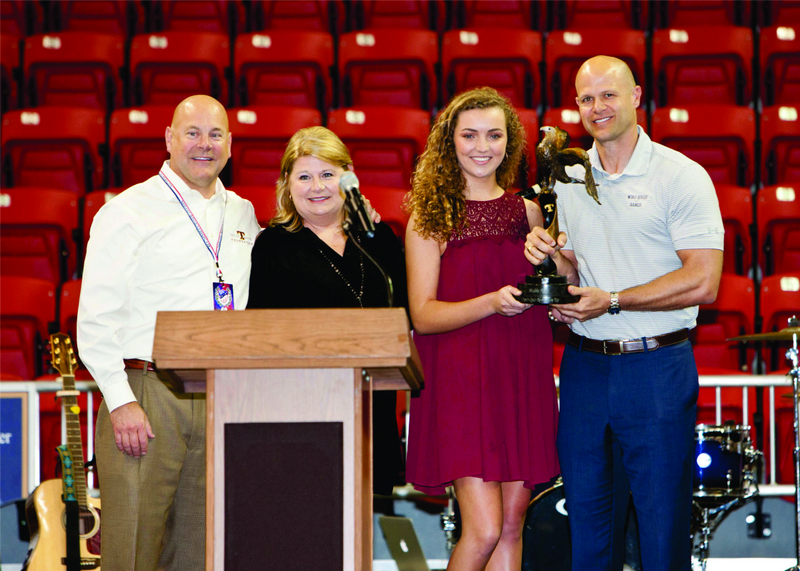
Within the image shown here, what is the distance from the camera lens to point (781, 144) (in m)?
4.80

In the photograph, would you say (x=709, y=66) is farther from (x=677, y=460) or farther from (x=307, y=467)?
(x=307, y=467)

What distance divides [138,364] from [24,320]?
6.83 ft

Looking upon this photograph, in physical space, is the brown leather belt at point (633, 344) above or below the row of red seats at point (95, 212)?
below

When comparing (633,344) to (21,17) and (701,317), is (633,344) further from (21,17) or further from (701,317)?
(21,17)

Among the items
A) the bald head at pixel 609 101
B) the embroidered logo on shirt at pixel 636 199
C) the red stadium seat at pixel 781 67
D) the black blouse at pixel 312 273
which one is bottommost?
the black blouse at pixel 312 273

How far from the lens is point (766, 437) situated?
3621 millimetres

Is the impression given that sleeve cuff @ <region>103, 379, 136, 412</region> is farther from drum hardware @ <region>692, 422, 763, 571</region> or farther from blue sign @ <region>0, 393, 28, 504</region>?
drum hardware @ <region>692, 422, 763, 571</region>

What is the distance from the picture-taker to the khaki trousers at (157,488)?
2.20m

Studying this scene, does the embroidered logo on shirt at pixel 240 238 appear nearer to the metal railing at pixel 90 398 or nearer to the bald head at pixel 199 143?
the bald head at pixel 199 143

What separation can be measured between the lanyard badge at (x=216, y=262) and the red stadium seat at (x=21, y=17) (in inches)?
171

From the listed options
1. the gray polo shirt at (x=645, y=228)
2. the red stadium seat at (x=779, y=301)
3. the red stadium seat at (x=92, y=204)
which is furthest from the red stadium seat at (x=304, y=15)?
the gray polo shirt at (x=645, y=228)

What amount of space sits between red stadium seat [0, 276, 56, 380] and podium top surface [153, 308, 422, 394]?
9.12 ft

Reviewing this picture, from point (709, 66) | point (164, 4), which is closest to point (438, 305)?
point (709, 66)

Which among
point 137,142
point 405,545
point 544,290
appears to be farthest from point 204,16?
point 544,290
